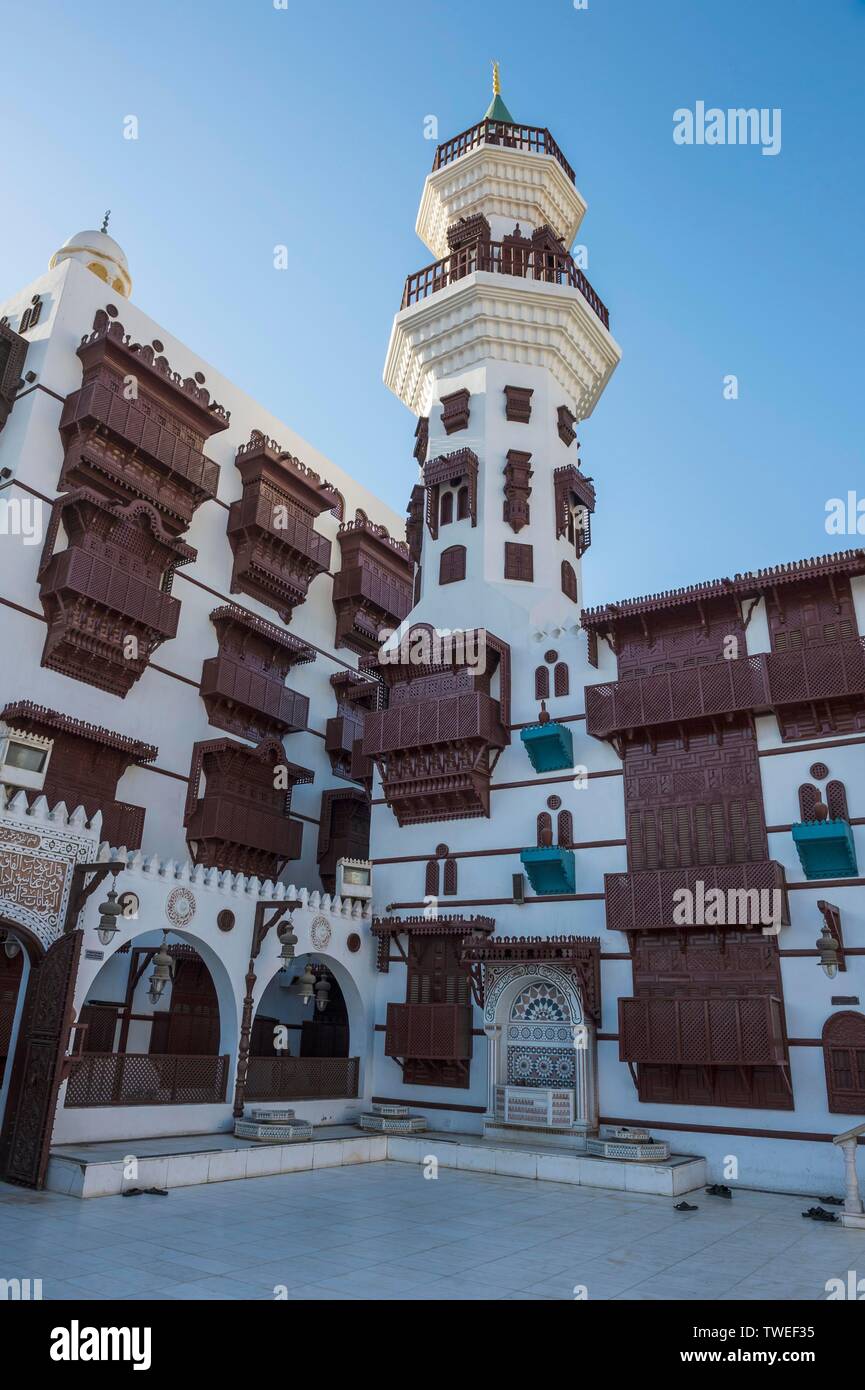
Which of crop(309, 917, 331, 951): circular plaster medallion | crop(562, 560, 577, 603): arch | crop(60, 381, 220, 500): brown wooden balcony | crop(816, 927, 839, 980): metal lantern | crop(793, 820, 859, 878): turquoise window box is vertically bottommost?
crop(816, 927, 839, 980): metal lantern

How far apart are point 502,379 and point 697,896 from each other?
52.3 ft

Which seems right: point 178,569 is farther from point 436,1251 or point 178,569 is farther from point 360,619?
point 436,1251

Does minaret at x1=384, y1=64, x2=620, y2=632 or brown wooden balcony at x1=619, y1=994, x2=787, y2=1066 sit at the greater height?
minaret at x1=384, y1=64, x2=620, y2=632

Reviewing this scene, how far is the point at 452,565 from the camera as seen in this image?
83.6 feet

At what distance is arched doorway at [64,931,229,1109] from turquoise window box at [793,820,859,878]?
11.8 metres

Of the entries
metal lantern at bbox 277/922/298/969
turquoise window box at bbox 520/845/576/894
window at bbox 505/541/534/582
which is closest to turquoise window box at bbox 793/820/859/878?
turquoise window box at bbox 520/845/576/894

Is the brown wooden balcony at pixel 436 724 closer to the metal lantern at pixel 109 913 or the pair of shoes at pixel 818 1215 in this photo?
the metal lantern at pixel 109 913

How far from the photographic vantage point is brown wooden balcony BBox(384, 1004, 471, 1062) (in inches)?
808

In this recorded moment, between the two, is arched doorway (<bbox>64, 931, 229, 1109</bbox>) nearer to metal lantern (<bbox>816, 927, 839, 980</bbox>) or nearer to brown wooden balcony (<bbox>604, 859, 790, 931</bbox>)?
brown wooden balcony (<bbox>604, 859, 790, 931</bbox>)

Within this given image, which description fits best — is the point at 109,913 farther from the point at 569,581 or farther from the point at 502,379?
the point at 502,379

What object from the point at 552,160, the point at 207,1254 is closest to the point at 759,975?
the point at 207,1254

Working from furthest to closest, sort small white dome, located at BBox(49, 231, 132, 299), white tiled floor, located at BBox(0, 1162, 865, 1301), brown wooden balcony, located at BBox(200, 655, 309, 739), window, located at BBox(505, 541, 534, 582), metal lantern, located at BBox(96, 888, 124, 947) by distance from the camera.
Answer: small white dome, located at BBox(49, 231, 132, 299) → brown wooden balcony, located at BBox(200, 655, 309, 739) → window, located at BBox(505, 541, 534, 582) → metal lantern, located at BBox(96, 888, 124, 947) → white tiled floor, located at BBox(0, 1162, 865, 1301)

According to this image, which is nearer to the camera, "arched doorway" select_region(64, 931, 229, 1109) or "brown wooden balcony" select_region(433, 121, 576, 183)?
"arched doorway" select_region(64, 931, 229, 1109)
